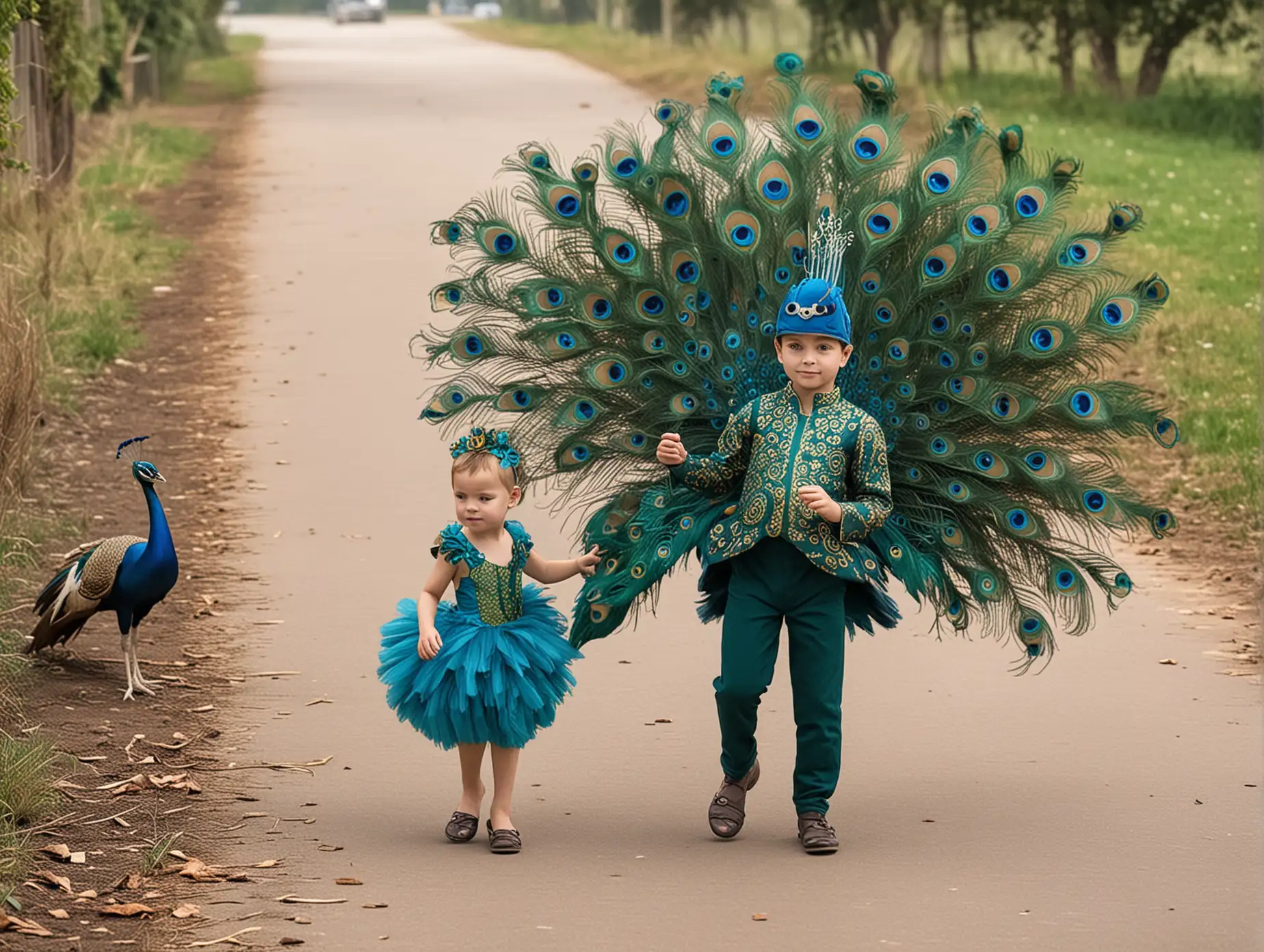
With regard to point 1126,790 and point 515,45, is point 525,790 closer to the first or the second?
point 1126,790

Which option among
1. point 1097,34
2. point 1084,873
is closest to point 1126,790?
point 1084,873

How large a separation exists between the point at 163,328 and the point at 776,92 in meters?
9.59

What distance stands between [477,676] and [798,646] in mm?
988

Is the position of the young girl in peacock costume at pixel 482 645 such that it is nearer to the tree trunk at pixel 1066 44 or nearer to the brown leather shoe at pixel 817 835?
the brown leather shoe at pixel 817 835

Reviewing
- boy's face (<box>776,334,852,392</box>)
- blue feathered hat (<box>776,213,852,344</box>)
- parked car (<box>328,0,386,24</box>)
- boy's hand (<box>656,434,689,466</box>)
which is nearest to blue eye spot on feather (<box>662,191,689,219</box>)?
blue feathered hat (<box>776,213,852,344</box>)

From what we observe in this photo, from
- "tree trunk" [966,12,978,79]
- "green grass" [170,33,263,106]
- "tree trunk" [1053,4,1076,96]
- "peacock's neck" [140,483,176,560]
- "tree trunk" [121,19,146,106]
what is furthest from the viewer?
"green grass" [170,33,263,106]

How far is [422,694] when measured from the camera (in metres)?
6.05

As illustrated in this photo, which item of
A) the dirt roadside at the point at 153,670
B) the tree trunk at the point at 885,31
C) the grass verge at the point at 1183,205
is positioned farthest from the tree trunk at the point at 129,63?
the tree trunk at the point at 885,31

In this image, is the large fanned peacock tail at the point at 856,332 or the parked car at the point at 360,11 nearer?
the large fanned peacock tail at the point at 856,332

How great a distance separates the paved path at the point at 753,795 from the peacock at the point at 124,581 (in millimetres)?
619

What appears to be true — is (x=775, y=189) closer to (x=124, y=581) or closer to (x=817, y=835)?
(x=817, y=835)

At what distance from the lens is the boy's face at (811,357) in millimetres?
6008

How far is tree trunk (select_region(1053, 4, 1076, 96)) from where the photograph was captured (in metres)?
27.4

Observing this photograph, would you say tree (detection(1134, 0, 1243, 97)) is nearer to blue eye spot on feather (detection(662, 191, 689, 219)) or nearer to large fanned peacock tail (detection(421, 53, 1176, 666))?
large fanned peacock tail (detection(421, 53, 1176, 666))
